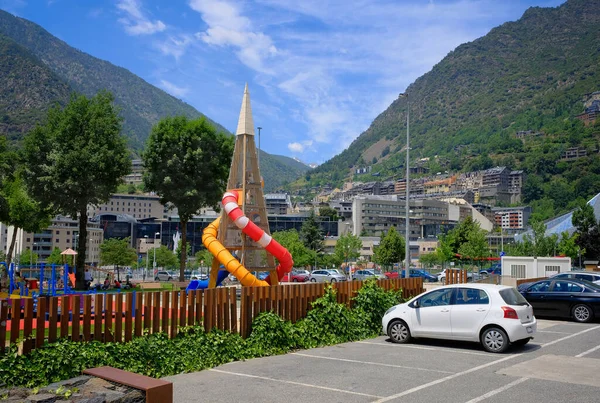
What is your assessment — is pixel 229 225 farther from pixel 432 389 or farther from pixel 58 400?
pixel 58 400

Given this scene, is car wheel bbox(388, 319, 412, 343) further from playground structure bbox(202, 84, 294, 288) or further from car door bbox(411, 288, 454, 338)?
playground structure bbox(202, 84, 294, 288)

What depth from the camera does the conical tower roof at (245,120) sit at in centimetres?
A: 2527

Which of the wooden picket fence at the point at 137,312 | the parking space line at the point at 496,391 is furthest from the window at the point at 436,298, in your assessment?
the parking space line at the point at 496,391

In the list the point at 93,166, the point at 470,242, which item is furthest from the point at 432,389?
the point at 470,242

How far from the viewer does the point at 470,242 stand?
63750 mm

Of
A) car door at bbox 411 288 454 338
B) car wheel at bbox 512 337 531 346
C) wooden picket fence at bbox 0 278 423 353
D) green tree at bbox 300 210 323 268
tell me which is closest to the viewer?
wooden picket fence at bbox 0 278 423 353

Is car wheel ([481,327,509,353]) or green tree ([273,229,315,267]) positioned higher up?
green tree ([273,229,315,267])

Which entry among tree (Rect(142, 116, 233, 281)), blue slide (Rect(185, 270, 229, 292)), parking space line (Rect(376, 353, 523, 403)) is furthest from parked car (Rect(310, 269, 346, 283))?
parking space line (Rect(376, 353, 523, 403))

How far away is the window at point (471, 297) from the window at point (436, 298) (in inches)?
9.5

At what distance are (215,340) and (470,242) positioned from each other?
184 ft

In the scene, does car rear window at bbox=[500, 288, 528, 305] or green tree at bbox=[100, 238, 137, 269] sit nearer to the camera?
car rear window at bbox=[500, 288, 528, 305]

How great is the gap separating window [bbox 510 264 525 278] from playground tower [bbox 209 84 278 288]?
17.5 metres

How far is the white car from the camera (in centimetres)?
1313

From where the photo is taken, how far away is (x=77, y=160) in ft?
106
